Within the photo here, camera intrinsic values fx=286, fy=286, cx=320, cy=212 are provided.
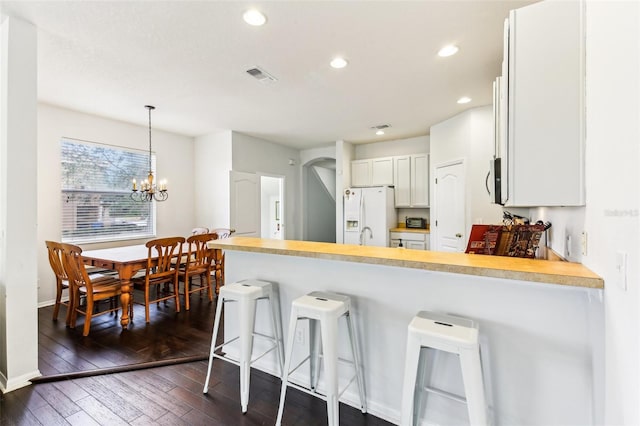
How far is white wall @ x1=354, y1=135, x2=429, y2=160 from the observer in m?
5.30

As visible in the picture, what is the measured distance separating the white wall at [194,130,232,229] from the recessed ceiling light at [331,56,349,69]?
287 cm

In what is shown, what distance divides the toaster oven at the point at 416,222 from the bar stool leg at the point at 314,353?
3716mm

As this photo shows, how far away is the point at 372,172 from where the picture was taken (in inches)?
222

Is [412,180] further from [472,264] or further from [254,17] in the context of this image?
[472,264]

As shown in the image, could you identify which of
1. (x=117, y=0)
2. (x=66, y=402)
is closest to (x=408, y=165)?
(x=117, y=0)

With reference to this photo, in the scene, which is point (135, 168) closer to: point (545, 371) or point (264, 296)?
point (264, 296)

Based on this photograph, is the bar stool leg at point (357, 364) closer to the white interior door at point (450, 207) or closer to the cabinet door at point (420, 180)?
the white interior door at point (450, 207)

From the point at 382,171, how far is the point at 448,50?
10.5ft

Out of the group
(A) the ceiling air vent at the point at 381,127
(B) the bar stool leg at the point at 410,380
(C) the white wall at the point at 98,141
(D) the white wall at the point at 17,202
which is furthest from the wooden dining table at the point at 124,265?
(A) the ceiling air vent at the point at 381,127

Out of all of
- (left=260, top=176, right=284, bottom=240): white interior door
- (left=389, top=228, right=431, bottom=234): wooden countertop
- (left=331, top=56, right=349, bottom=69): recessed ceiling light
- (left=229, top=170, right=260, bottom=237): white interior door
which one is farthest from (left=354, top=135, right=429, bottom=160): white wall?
(left=331, top=56, right=349, bottom=69): recessed ceiling light

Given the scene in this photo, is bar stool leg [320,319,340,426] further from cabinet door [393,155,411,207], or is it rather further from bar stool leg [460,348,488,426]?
cabinet door [393,155,411,207]

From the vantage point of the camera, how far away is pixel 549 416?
4.21ft

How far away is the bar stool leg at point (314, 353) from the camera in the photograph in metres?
1.97

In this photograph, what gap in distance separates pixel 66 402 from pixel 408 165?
203 inches
